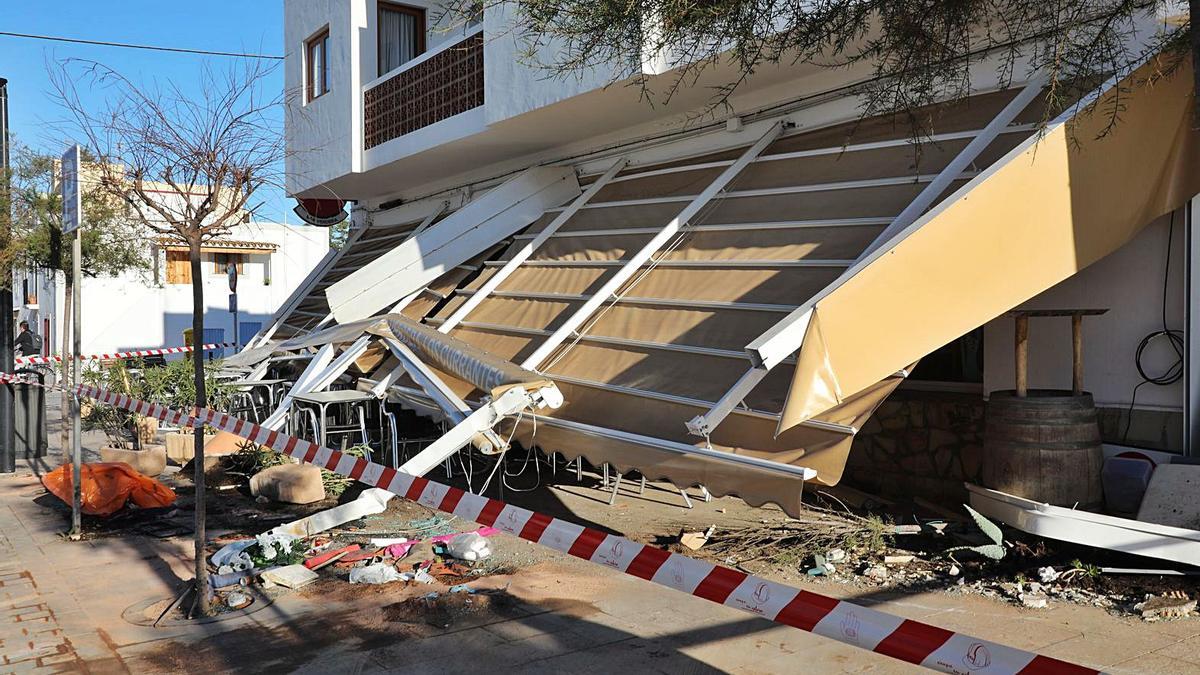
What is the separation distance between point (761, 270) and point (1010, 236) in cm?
219

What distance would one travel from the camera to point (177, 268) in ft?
126

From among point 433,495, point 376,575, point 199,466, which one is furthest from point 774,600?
point 199,466

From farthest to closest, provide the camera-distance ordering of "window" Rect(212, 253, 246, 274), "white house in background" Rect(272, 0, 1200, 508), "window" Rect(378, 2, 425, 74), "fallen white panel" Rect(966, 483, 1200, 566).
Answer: "window" Rect(212, 253, 246, 274)
"window" Rect(378, 2, 425, 74)
"white house in background" Rect(272, 0, 1200, 508)
"fallen white panel" Rect(966, 483, 1200, 566)

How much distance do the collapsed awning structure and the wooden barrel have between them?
0.99m

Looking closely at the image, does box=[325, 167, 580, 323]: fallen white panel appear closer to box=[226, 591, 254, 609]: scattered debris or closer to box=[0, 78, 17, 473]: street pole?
box=[0, 78, 17, 473]: street pole

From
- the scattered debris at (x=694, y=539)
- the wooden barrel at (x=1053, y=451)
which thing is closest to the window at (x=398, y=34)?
the scattered debris at (x=694, y=539)

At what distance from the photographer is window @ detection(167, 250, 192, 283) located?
38.2m

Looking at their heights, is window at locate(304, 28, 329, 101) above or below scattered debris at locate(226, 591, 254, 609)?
above

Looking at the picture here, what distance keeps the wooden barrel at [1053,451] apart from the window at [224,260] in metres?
36.5

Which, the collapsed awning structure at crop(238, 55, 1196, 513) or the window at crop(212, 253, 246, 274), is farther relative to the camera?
the window at crop(212, 253, 246, 274)

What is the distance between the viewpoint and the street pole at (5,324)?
12102mm

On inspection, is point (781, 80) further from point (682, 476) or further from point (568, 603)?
point (568, 603)

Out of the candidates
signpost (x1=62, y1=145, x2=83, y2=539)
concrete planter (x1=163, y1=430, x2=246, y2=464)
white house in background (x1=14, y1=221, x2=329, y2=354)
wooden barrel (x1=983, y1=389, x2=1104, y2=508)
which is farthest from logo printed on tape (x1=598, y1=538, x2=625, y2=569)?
white house in background (x1=14, y1=221, x2=329, y2=354)

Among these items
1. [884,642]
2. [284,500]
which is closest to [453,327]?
[284,500]
